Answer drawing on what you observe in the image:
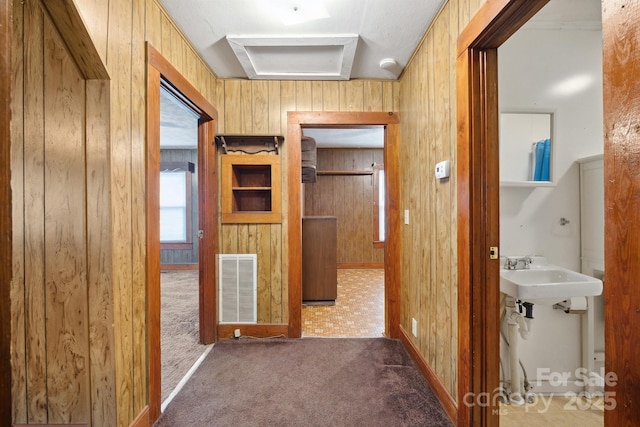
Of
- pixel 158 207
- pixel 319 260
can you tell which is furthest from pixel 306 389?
pixel 319 260

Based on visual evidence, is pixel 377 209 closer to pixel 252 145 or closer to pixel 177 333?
pixel 252 145

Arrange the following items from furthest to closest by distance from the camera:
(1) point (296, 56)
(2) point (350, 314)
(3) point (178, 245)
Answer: (3) point (178, 245) < (2) point (350, 314) < (1) point (296, 56)

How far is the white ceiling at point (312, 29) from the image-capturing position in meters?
1.67

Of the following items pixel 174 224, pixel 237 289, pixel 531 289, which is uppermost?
pixel 174 224

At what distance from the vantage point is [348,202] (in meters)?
5.64

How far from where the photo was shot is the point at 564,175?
74.1 inches

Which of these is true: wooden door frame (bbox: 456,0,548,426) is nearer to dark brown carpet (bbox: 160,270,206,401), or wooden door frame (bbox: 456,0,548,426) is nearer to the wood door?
the wood door

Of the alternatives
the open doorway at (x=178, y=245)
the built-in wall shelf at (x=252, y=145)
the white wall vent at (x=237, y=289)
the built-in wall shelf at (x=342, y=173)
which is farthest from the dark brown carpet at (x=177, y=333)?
the built-in wall shelf at (x=342, y=173)

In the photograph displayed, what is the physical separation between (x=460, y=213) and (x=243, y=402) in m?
1.77

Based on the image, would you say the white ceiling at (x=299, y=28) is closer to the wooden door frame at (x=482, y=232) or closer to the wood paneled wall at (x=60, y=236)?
the wooden door frame at (x=482, y=232)

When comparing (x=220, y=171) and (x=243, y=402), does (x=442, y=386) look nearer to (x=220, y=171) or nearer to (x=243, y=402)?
(x=243, y=402)

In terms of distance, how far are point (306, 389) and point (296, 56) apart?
2.54 m

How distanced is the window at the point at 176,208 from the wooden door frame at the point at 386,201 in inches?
168

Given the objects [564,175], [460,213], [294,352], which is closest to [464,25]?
[460,213]
